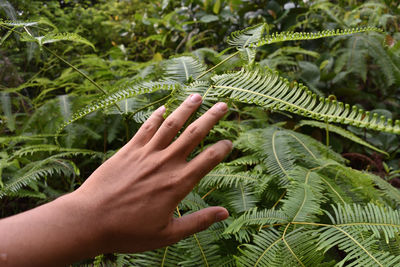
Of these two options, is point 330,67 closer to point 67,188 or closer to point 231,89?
point 231,89

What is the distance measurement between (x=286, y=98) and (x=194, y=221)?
0.43m

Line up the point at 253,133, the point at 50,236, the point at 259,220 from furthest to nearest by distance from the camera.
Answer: the point at 253,133
the point at 259,220
the point at 50,236

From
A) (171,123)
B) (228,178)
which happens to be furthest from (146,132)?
(228,178)

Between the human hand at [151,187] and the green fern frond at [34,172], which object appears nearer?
Answer: the human hand at [151,187]

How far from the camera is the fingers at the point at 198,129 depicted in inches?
30.0

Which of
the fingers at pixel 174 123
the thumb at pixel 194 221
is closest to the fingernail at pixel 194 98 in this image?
the fingers at pixel 174 123

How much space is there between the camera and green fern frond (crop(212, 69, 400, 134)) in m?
0.72

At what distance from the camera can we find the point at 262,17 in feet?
10.6

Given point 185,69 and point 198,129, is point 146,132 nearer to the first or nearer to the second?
point 198,129

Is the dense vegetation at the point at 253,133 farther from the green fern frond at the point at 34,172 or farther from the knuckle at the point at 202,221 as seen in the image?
the knuckle at the point at 202,221

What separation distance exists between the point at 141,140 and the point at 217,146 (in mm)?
227

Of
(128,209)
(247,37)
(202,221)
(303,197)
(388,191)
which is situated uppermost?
(247,37)

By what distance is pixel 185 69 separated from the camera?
1247mm

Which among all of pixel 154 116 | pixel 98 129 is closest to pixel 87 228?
pixel 154 116
